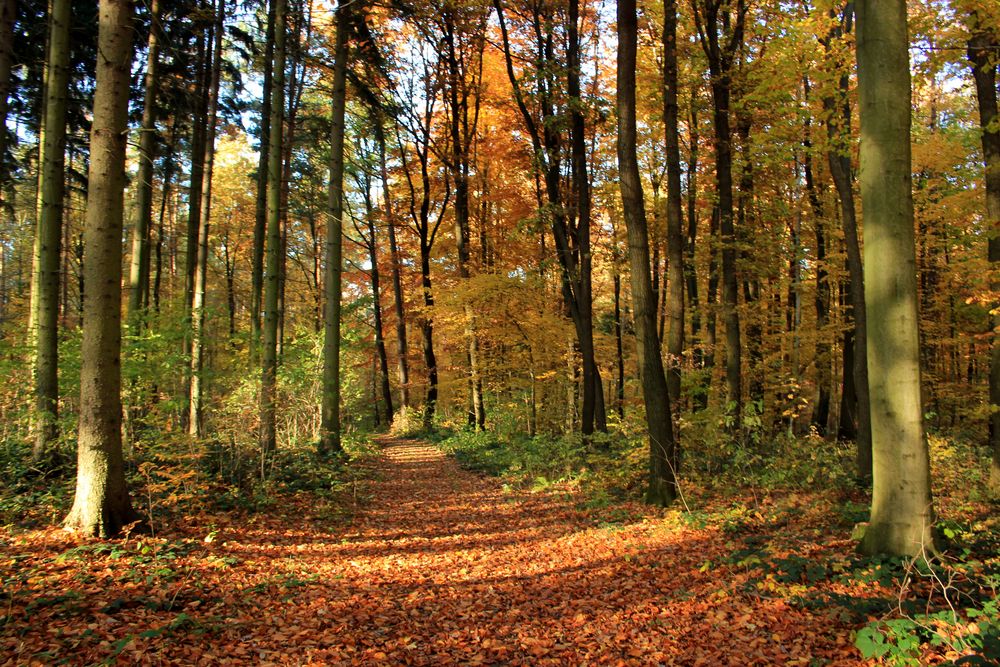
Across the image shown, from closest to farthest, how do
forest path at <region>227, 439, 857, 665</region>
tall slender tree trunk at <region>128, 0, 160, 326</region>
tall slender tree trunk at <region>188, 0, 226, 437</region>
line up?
forest path at <region>227, 439, 857, 665</region>, tall slender tree trunk at <region>128, 0, 160, 326</region>, tall slender tree trunk at <region>188, 0, 226, 437</region>

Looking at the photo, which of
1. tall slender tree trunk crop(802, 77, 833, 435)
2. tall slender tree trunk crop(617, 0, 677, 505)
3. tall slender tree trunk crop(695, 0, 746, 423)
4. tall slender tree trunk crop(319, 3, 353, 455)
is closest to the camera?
tall slender tree trunk crop(617, 0, 677, 505)

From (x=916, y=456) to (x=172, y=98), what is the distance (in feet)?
45.1

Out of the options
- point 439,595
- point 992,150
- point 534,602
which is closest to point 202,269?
point 439,595

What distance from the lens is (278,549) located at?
6.29 m

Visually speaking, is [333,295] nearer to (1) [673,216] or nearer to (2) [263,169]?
(2) [263,169]

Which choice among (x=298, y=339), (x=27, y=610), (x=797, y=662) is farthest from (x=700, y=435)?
(x=298, y=339)

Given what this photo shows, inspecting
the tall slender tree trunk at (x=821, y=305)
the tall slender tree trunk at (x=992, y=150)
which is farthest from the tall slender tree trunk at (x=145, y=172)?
the tall slender tree trunk at (x=821, y=305)

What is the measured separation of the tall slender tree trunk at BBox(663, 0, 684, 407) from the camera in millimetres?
9477

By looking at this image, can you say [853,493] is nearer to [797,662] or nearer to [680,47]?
[797,662]

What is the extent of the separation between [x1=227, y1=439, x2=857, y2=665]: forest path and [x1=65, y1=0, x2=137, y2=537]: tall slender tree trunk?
2.03 m

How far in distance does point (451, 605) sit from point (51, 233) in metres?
7.71

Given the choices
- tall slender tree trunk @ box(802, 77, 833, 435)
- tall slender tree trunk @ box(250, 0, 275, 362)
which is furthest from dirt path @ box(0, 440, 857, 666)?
tall slender tree trunk @ box(802, 77, 833, 435)

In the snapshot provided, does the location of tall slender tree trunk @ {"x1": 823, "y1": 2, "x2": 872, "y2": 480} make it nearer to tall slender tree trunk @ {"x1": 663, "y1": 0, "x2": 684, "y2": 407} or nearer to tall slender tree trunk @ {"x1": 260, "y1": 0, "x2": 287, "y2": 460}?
tall slender tree trunk @ {"x1": 663, "y1": 0, "x2": 684, "y2": 407}

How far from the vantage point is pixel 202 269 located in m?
11.8
